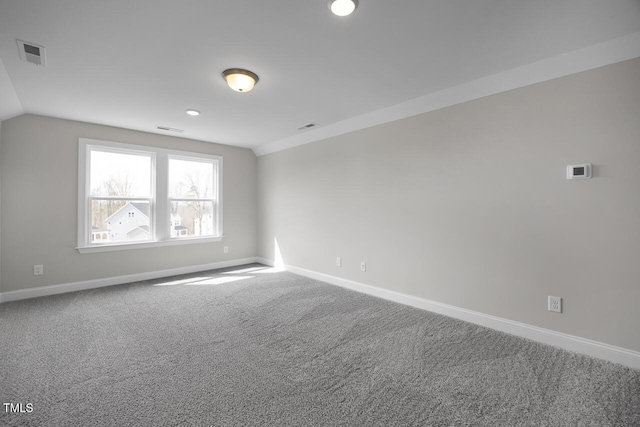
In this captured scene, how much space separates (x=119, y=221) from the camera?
4492 millimetres

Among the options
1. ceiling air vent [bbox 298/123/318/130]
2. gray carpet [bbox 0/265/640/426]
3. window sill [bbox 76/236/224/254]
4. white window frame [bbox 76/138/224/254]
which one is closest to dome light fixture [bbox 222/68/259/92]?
ceiling air vent [bbox 298/123/318/130]

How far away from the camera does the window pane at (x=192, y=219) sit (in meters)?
5.10

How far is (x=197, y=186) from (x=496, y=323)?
16.7ft

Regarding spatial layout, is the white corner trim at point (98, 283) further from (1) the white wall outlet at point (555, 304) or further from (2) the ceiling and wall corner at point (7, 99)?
(1) the white wall outlet at point (555, 304)

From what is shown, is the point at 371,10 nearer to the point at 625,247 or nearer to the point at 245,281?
the point at 625,247

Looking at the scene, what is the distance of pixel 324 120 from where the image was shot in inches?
164

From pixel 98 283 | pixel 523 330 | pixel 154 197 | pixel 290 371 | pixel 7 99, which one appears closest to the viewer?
pixel 290 371

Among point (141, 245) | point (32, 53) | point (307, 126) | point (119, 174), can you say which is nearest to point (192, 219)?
point (141, 245)

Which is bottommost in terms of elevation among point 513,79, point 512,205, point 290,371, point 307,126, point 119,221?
point 290,371

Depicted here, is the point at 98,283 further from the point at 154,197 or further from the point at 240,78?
the point at 240,78

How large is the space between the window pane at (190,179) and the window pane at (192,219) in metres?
0.16

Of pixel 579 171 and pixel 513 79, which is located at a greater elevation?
pixel 513 79

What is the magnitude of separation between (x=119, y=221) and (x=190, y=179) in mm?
1333

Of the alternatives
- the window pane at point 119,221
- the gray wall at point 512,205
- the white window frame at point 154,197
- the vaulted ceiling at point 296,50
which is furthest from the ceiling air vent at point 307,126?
the window pane at point 119,221
